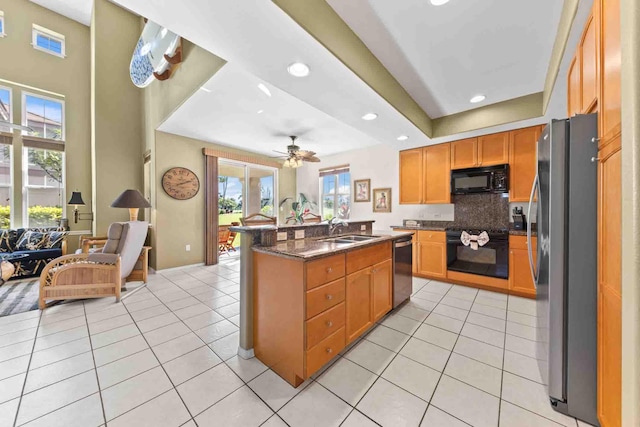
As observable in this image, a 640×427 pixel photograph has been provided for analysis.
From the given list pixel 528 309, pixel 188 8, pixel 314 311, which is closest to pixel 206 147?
pixel 188 8

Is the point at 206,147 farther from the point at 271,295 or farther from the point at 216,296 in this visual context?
the point at 271,295

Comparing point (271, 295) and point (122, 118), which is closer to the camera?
point (271, 295)

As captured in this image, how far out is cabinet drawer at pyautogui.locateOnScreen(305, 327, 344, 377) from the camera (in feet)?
5.11

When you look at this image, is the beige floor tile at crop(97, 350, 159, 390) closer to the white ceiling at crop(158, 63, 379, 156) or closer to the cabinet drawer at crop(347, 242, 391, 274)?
Answer: the cabinet drawer at crop(347, 242, 391, 274)

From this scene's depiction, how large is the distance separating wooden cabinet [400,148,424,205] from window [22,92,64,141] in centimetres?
716

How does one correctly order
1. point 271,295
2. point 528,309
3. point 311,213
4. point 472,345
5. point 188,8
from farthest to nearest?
point 311,213 < point 528,309 < point 472,345 < point 271,295 < point 188,8

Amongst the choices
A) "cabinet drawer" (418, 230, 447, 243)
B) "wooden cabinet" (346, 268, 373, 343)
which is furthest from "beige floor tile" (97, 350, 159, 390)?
"cabinet drawer" (418, 230, 447, 243)

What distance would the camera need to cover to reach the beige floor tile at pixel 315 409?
1306 mm

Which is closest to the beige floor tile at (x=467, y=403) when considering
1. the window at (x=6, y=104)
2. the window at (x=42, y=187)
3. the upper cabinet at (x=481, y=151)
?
the upper cabinet at (x=481, y=151)

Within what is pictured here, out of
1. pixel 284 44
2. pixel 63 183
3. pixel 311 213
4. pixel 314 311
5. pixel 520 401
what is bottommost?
pixel 520 401

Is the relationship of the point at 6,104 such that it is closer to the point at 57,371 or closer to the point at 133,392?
the point at 57,371

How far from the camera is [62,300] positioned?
298 centimetres

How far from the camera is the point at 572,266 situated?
128cm

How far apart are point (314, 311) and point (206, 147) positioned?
4547mm
